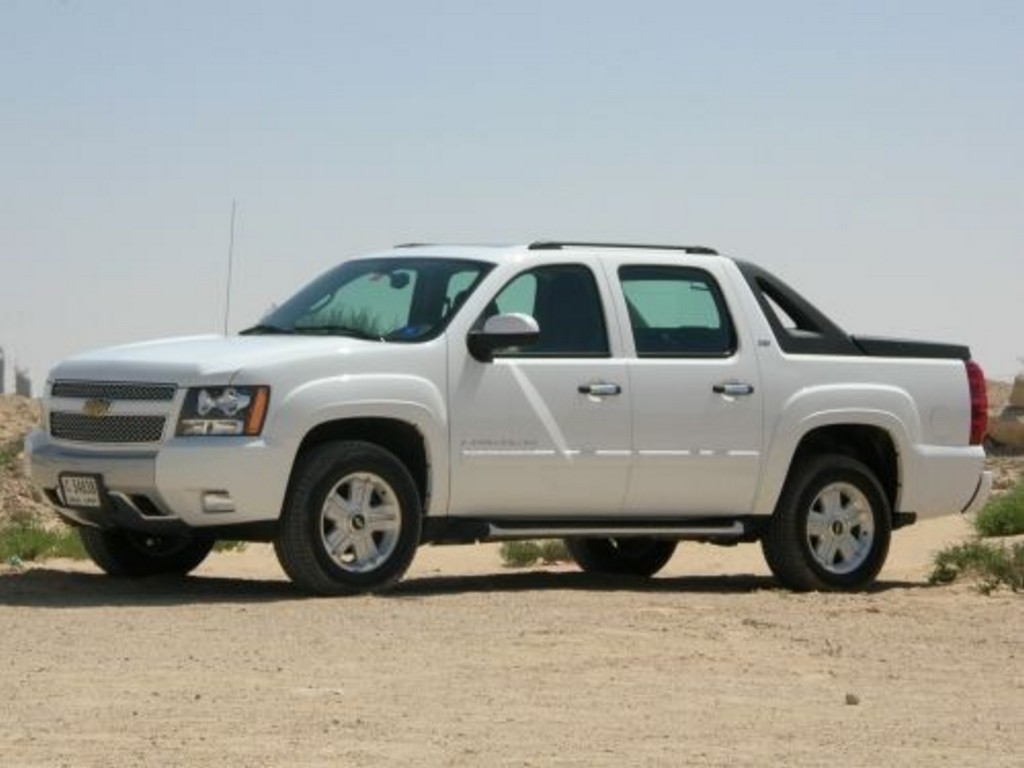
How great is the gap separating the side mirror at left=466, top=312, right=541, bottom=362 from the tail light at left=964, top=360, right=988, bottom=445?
3.29 m

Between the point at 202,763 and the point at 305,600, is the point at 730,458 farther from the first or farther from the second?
the point at 202,763

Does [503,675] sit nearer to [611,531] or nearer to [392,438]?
[392,438]

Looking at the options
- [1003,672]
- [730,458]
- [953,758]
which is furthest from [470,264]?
[953,758]

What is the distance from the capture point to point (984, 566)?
648 inches

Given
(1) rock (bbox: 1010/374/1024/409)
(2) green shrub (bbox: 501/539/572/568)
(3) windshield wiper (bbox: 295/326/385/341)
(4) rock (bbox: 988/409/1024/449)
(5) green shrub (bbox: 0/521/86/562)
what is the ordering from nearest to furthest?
(3) windshield wiper (bbox: 295/326/385/341) < (5) green shrub (bbox: 0/521/86/562) < (2) green shrub (bbox: 501/539/572/568) < (4) rock (bbox: 988/409/1024/449) < (1) rock (bbox: 1010/374/1024/409)

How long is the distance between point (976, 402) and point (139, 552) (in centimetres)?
509

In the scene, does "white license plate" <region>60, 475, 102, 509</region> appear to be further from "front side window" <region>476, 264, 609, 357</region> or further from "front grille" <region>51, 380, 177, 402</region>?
"front side window" <region>476, 264, 609, 357</region>

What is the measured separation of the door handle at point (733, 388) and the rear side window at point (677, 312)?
186mm

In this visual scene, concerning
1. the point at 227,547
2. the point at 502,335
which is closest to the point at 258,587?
the point at 502,335

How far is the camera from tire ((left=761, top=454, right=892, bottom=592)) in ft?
51.0

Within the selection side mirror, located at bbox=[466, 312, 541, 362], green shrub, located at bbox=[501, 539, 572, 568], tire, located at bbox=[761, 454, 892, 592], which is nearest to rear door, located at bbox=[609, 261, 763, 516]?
tire, located at bbox=[761, 454, 892, 592]

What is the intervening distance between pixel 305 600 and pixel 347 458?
2.50ft

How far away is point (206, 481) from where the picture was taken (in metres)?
13.6

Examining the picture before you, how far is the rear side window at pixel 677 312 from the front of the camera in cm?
1516
